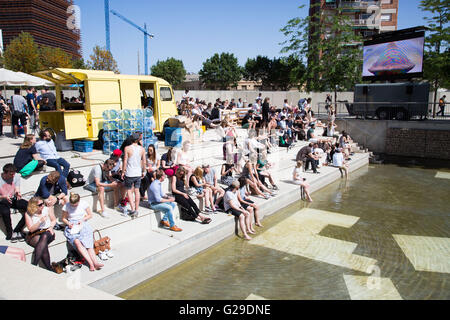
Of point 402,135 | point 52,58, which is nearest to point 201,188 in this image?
point 402,135

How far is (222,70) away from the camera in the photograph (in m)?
86.3

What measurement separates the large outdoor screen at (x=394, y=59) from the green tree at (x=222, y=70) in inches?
2464

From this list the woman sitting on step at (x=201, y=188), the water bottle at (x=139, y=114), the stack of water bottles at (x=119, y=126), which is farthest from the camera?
the water bottle at (x=139, y=114)

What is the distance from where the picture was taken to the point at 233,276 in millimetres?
6312

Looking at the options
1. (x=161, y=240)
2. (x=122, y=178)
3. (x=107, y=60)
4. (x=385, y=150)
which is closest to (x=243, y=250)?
(x=161, y=240)

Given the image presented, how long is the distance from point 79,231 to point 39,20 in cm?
11260

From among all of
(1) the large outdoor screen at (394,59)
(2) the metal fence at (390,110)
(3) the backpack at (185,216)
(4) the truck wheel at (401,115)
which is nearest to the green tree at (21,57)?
(2) the metal fence at (390,110)

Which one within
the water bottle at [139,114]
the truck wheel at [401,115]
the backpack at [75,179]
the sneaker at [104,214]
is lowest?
the sneaker at [104,214]

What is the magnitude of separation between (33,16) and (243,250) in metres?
110

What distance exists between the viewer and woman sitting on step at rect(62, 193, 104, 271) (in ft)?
18.1

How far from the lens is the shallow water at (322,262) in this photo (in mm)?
5816

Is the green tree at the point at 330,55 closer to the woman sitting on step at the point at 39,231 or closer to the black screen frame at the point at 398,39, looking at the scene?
the black screen frame at the point at 398,39

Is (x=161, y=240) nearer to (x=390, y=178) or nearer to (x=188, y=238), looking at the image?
(x=188, y=238)

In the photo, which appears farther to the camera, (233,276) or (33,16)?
(33,16)
